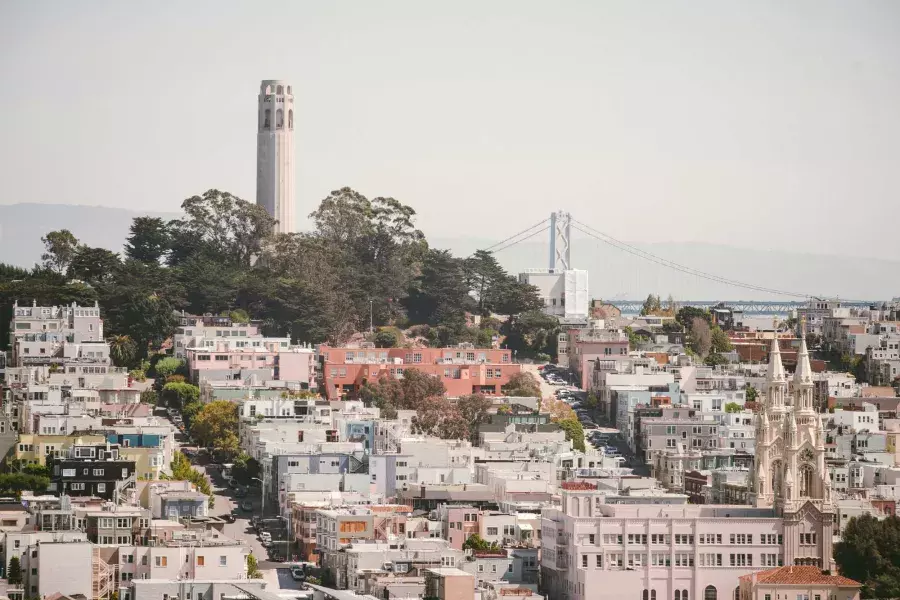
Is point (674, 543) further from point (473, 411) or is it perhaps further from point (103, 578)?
point (473, 411)

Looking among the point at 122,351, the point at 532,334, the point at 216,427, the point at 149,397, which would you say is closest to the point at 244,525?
the point at 216,427

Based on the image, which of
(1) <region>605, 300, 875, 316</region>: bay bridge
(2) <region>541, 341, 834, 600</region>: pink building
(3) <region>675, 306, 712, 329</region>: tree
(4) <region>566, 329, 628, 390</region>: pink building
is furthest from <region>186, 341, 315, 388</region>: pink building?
(1) <region>605, 300, 875, 316</region>: bay bridge

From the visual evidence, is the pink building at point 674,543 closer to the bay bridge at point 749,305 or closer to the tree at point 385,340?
the tree at point 385,340

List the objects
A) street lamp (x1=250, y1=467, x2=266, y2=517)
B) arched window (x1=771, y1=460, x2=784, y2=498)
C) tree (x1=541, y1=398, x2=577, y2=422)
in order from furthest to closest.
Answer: tree (x1=541, y1=398, x2=577, y2=422) < street lamp (x1=250, y1=467, x2=266, y2=517) < arched window (x1=771, y1=460, x2=784, y2=498)

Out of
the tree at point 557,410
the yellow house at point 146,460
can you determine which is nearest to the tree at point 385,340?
the tree at point 557,410

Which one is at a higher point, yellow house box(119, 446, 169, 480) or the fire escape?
yellow house box(119, 446, 169, 480)

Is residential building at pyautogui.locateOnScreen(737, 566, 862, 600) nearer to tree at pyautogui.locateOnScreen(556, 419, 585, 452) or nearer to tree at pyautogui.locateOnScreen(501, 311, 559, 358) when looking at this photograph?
tree at pyautogui.locateOnScreen(556, 419, 585, 452)

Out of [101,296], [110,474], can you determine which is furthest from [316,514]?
[101,296]
